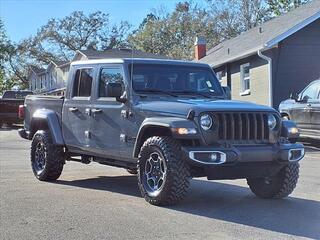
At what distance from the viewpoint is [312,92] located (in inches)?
623

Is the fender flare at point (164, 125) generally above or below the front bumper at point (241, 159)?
above

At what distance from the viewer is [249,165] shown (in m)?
7.50

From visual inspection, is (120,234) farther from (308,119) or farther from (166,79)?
(308,119)

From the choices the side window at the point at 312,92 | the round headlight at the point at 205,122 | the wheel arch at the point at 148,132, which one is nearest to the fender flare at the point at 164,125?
the wheel arch at the point at 148,132

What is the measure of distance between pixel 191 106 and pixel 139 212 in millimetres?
1459

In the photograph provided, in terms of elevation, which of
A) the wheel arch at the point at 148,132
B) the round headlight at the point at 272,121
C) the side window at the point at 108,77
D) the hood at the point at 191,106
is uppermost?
the side window at the point at 108,77

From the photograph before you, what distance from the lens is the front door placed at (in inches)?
339

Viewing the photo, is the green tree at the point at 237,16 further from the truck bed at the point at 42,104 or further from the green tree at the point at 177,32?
the truck bed at the point at 42,104

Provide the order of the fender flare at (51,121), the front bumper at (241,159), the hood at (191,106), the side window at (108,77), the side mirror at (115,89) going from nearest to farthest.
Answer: the front bumper at (241,159) → the hood at (191,106) → the side mirror at (115,89) → the side window at (108,77) → the fender flare at (51,121)

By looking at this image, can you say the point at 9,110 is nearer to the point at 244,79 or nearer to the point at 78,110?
the point at 244,79

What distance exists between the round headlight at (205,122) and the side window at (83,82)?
263 cm

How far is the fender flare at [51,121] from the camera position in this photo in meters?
9.89

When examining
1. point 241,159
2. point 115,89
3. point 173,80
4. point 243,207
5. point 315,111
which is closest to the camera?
point 241,159

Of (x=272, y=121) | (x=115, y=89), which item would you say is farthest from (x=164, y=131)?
(x=272, y=121)
